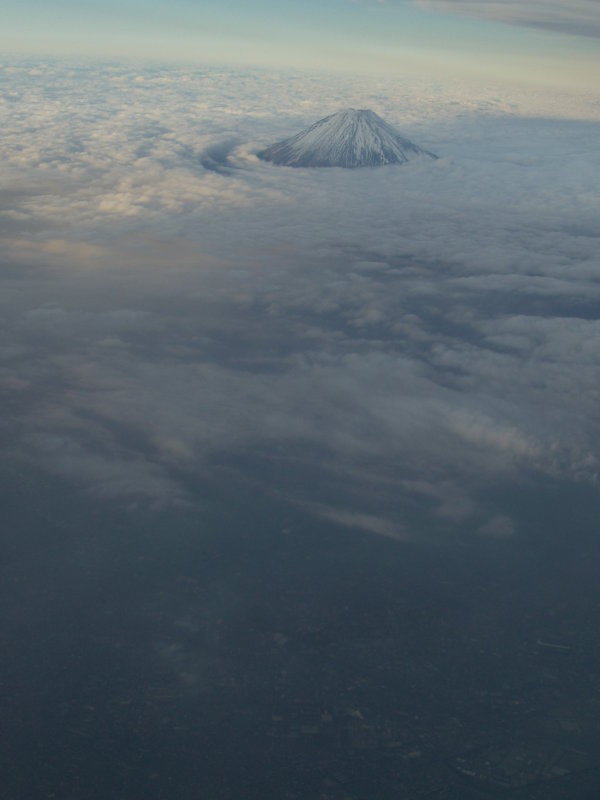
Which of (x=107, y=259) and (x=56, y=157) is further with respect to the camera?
(x=56, y=157)

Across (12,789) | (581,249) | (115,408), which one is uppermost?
(581,249)

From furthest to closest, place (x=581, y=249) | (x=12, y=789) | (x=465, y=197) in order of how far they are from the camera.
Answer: (x=465, y=197) < (x=581, y=249) < (x=12, y=789)

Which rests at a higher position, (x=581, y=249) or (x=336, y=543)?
(x=581, y=249)

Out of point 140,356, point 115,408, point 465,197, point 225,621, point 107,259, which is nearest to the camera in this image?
point 225,621

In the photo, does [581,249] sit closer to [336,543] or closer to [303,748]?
[336,543]

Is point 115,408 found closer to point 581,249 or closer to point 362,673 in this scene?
point 362,673

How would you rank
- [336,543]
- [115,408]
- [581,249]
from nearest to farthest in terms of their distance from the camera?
[336,543]
[115,408]
[581,249]

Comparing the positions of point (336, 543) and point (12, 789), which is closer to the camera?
point (12, 789)

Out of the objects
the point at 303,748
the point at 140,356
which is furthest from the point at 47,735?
the point at 140,356

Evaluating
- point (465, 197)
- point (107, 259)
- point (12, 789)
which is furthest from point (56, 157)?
point (12, 789)
